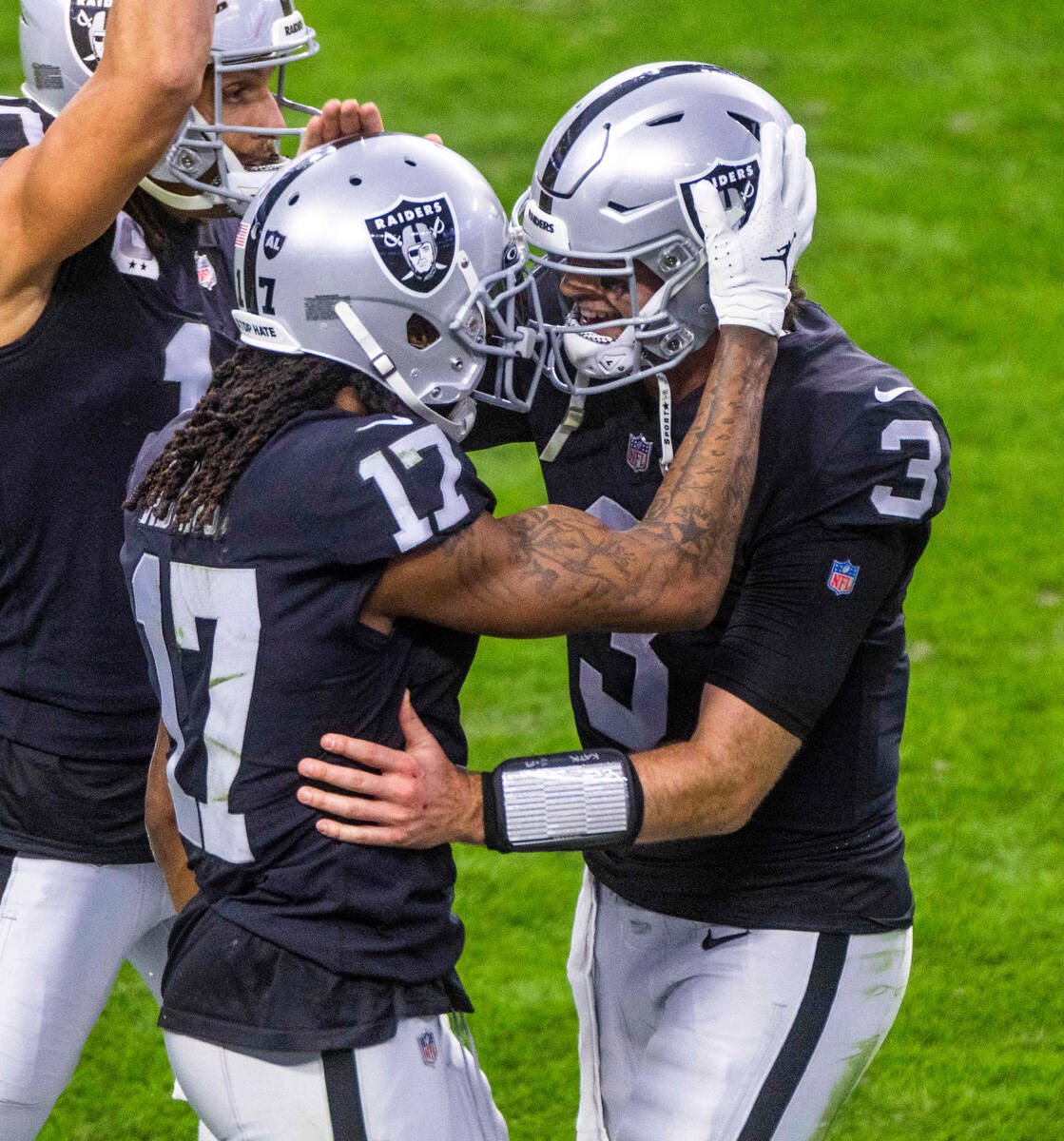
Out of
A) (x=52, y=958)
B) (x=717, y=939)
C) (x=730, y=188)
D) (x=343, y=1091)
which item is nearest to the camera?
(x=343, y=1091)

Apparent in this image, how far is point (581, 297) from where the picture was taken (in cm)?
307

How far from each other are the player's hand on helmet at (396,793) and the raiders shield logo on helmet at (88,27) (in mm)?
1487

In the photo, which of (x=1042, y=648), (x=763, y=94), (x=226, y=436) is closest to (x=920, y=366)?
(x=1042, y=648)

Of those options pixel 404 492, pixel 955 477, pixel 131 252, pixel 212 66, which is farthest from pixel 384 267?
pixel 955 477

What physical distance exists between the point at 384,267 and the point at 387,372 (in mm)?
156

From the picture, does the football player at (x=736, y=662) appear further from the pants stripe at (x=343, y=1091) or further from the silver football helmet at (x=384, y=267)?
the pants stripe at (x=343, y=1091)

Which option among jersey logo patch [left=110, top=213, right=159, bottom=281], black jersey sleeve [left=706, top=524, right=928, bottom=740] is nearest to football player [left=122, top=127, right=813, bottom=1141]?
black jersey sleeve [left=706, top=524, right=928, bottom=740]

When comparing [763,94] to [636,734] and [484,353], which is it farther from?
[636,734]

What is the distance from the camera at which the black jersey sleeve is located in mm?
2775

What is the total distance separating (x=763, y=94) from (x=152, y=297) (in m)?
1.15

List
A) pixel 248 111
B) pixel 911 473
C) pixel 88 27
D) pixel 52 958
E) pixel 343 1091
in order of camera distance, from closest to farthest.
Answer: pixel 343 1091
pixel 911 473
pixel 52 958
pixel 88 27
pixel 248 111

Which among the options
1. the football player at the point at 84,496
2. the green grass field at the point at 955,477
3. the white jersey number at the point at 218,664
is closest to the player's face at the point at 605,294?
the football player at the point at 84,496

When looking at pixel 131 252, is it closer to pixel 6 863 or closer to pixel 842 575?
pixel 6 863

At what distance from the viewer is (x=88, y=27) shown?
3.27 metres
